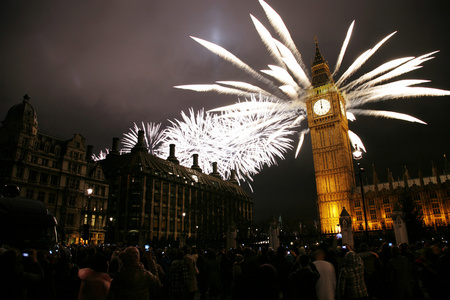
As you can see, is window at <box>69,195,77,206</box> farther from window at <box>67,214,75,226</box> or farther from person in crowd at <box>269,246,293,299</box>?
person in crowd at <box>269,246,293,299</box>

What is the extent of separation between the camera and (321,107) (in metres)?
91.6

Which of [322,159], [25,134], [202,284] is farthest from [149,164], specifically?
[202,284]

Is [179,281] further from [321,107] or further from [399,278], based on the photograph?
[321,107]

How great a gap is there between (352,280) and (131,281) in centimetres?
496

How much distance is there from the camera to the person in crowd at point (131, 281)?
4.77 metres

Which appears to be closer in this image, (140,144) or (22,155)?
(22,155)

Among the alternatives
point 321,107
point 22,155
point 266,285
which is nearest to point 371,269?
point 266,285

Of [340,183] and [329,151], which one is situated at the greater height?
[329,151]

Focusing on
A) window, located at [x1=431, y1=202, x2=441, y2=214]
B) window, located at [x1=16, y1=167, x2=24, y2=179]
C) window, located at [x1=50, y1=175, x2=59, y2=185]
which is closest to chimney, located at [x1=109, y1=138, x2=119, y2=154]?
window, located at [x1=50, y1=175, x2=59, y2=185]

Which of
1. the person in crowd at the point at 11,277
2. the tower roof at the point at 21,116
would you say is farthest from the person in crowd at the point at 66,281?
the tower roof at the point at 21,116

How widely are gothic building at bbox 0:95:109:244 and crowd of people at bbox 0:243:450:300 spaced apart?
126 ft

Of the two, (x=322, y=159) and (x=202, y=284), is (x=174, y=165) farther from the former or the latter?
(x=202, y=284)

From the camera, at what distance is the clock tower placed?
8756 centimetres

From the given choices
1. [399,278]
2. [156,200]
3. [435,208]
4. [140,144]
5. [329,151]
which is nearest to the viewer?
[399,278]
